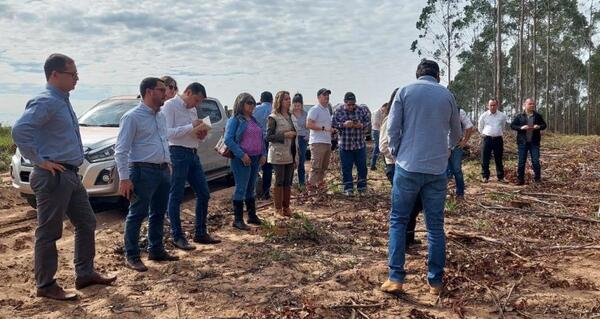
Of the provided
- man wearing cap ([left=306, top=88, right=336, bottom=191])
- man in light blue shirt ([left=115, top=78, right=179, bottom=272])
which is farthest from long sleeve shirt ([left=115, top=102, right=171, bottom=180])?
man wearing cap ([left=306, top=88, right=336, bottom=191])

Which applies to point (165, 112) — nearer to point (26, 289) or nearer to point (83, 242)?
point (83, 242)

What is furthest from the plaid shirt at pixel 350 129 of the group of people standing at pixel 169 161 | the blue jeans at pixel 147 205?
the blue jeans at pixel 147 205

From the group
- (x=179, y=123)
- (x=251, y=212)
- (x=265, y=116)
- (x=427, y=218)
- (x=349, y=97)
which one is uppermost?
(x=349, y=97)

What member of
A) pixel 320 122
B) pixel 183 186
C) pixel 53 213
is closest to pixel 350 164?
pixel 320 122

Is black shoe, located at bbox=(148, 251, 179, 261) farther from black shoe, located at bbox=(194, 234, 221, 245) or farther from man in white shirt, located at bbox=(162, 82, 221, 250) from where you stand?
black shoe, located at bbox=(194, 234, 221, 245)

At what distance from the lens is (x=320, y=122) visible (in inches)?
330

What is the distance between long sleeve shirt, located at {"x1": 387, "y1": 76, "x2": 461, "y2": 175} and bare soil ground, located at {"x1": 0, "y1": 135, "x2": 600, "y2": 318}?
1.05 m

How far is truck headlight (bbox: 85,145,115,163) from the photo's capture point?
249 inches

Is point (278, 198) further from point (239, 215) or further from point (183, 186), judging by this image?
point (183, 186)

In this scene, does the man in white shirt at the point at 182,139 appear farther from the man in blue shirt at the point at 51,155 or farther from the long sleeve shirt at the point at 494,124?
the long sleeve shirt at the point at 494,124

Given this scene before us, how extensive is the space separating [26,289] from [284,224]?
285cm

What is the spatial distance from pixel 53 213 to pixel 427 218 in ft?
9.58

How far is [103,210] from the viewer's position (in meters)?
7.27

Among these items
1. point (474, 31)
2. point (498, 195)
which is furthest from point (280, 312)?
point (474, 31)
